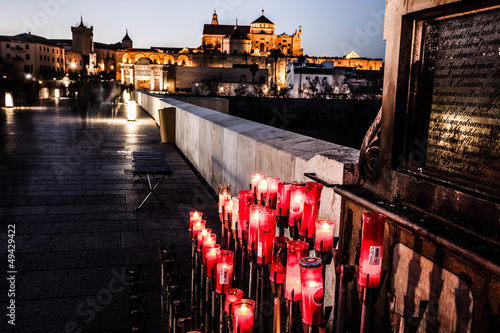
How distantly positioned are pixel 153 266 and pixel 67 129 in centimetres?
1264

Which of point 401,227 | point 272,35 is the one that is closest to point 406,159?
point 401,227

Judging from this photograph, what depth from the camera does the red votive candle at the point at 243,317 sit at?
204cm

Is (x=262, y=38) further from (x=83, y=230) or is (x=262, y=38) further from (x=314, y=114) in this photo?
(x=83, y=230)

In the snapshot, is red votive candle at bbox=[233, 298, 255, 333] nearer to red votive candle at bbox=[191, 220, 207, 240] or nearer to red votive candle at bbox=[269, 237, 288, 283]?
red votive candle at bbox=[269, 237, 288, 283]

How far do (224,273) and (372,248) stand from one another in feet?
2.79

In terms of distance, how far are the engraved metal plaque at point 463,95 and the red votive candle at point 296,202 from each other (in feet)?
2.57

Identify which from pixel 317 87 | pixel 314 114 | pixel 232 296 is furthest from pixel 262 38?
pixel 232 296

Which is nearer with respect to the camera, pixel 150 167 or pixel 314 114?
pixel 150 167

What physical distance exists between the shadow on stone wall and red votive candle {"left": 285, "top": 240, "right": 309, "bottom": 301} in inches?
2273

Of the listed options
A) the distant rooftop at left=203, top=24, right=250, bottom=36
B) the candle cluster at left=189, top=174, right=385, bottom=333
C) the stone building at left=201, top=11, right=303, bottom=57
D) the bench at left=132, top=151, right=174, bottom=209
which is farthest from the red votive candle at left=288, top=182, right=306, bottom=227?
the distant rooftop at left=203, top=24, right=250, bottom=36

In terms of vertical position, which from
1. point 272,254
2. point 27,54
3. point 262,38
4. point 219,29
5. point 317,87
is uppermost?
point 219,29

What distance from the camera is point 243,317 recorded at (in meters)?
2.03

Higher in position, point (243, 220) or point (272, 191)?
point (272, 191)

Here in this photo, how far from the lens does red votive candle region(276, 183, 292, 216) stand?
303cm
